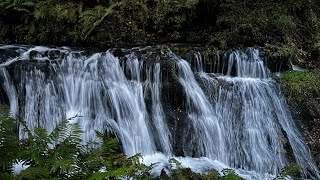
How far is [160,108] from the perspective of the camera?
8.48 metres

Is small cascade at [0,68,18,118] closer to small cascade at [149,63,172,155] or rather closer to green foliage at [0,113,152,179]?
small cascade at [149,63,172,155]

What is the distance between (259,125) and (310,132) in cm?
134

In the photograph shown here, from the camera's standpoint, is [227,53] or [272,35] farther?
[272,35]

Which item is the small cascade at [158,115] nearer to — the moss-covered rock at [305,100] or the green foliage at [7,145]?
the moss-covered rock at [305,100]

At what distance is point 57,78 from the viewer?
27.6 ft

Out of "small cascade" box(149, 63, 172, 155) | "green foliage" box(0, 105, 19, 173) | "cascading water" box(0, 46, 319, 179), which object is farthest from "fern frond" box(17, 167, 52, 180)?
"small cascade" box(149, 63, 172, 155)

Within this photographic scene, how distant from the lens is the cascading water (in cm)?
797

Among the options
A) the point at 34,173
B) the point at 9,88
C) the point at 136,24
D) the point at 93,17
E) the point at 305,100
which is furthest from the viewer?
the point at 136,24

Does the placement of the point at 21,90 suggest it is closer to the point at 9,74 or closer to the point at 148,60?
the point at 9,74

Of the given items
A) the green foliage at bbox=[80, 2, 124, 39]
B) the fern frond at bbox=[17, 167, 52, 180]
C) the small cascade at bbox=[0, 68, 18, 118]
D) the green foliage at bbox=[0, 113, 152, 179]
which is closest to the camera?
the fern frond at bbox=[17, 167, 52, 180]

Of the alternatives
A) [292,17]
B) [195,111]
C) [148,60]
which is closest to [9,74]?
[148,60]

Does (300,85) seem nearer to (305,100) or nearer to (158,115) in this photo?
(305,100)

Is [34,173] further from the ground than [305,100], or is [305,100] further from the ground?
[34,173]

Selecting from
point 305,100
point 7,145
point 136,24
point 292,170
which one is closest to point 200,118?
point 292,170
